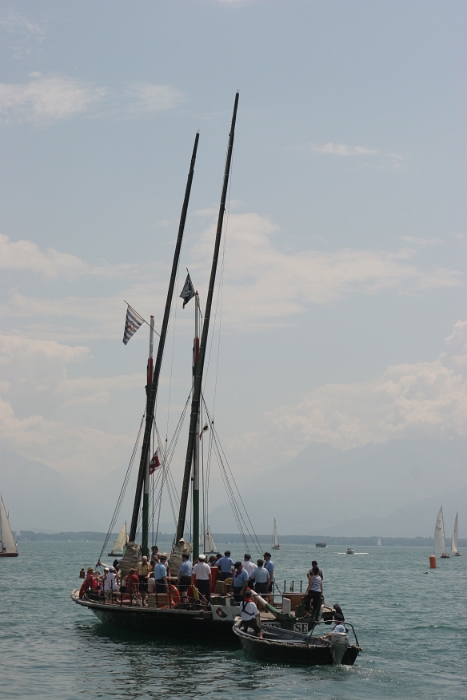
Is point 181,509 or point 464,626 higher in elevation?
point 181,509

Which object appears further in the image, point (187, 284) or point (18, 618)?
point (18, 618)

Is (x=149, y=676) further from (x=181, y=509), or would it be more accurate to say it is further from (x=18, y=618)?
(x=18, y=618)

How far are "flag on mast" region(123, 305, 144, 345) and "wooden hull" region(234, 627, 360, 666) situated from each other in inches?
748

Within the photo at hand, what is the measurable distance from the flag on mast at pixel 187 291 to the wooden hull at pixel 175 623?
42.6 ft

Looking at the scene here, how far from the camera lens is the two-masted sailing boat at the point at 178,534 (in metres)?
31.7

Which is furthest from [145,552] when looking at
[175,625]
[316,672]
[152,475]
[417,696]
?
[417,696]

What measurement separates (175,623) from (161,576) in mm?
1825

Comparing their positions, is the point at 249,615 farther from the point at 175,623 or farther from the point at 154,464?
the point at 154,464

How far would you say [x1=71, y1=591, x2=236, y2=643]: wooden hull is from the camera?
31.4 meters

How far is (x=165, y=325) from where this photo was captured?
44000 millimetres

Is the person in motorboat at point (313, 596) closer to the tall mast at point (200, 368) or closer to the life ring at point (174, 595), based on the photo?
the life ring at point (174, 595)

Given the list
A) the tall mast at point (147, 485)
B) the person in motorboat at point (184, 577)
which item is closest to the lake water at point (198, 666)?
the person in motorboat at point (184, 577)

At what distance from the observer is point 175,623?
3209 cm

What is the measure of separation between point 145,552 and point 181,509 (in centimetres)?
444
